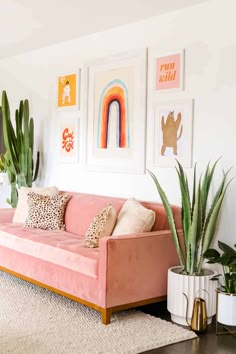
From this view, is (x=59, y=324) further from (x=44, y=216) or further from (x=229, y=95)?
(x=229, y=95)

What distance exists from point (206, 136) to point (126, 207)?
875 millimetres

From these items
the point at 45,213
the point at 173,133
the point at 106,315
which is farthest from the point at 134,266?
the point at 45,213

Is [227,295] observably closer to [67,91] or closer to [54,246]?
[54,246]

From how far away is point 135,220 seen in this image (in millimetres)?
3830

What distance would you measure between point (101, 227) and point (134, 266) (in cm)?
53

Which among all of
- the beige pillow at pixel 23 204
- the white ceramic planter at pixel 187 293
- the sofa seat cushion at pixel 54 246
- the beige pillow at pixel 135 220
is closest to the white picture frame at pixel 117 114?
the beige pillow at pixel 23 204

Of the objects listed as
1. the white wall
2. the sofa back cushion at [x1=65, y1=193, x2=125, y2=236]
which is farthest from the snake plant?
the sofa back cushion at [x1=65, y1=193, x2=125, y2=236]

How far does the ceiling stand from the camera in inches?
162

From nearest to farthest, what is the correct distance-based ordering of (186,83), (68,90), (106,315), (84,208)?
(106,315) → (186,83) → (84,208) → (68,90)

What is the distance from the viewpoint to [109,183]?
496 centimetres

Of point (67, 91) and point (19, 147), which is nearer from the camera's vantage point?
point (67, 91)

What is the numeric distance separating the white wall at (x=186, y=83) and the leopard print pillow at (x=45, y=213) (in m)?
0.48

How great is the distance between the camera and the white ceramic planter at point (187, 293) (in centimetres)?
346

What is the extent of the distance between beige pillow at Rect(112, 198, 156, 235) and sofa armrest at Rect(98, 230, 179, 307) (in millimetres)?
126
